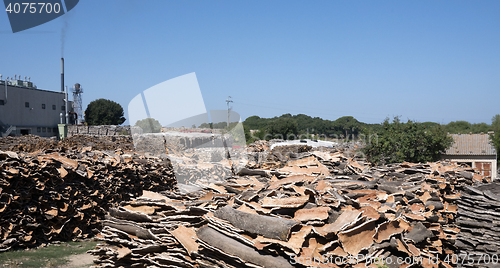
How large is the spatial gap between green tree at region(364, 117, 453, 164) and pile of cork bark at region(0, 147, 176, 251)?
78.7 feet

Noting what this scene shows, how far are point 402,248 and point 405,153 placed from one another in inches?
1094

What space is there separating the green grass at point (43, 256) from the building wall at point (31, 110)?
1364 inches

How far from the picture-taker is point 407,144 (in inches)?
1120

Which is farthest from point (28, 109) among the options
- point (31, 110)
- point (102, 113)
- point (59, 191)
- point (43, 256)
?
point (43, 256)

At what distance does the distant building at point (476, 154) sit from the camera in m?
31.4

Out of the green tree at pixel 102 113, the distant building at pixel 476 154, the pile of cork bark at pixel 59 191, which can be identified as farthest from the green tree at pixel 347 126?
the pile of cork bark at pixel 59 191

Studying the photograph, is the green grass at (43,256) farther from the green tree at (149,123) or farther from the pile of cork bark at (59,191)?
the green tree at (149,123)

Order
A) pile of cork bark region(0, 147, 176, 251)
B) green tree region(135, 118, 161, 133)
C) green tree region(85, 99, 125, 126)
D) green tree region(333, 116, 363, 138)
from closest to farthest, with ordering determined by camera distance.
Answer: pile of cork bark region(0, 147, 176, 251) → green tree region(135, 118, 161, 133) → green tree region(85, 99, 125, 126) → green tree region(333, 116, 363, 138)

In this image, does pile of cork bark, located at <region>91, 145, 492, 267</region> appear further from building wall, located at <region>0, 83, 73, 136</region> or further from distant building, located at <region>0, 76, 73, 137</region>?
building wall, located at <region>0, 83, 73, 136</region>

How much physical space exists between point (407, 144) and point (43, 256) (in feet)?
94.8

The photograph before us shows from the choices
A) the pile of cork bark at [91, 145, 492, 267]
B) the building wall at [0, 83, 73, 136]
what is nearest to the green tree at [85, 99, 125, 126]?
the building wall at [0, 83, 73, 136]

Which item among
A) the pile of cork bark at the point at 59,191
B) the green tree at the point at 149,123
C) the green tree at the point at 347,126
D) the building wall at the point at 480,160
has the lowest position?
the building wall at the point at 480,160

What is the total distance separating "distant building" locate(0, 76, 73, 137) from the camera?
33719 mm

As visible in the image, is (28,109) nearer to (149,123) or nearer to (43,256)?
(149,123)
